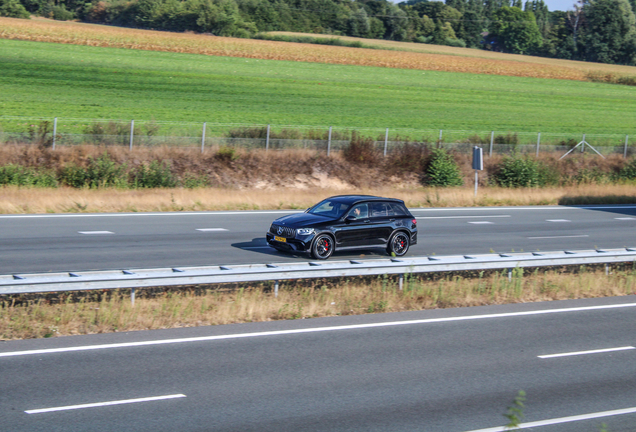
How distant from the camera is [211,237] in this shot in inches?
747

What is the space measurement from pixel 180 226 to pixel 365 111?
31.9 meters

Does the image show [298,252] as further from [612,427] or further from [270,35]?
[270,35]

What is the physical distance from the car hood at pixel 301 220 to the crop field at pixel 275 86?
2264cm

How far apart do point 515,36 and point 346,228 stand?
466 feet

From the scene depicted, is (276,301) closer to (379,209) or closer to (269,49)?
(379,209)

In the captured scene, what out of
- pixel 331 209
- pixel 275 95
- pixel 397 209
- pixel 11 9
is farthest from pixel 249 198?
pixel 11 9

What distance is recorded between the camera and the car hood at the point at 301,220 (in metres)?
16.0

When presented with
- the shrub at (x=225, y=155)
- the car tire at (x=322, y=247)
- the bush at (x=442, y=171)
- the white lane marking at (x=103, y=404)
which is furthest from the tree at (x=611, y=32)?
the white lane marking at (x=103, y=404)

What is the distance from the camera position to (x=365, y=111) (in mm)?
50938

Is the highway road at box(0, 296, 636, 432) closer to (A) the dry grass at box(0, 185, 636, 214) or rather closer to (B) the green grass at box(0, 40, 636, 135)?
(A) the dry grass at box(0, 185, 636, 214)

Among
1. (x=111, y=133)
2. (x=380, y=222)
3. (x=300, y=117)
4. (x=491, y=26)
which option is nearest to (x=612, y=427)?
(x=380, y=222)

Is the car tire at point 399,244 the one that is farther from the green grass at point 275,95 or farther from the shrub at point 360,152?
the green grass at point 275,95

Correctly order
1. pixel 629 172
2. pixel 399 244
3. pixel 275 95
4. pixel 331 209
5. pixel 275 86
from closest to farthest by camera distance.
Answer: pixel 331 209 → pixel 399 244 → pixel 629 172 → pixel 275 95 → pixel 275 86

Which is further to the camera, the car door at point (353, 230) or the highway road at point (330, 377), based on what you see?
the car door at point (353, 230)
